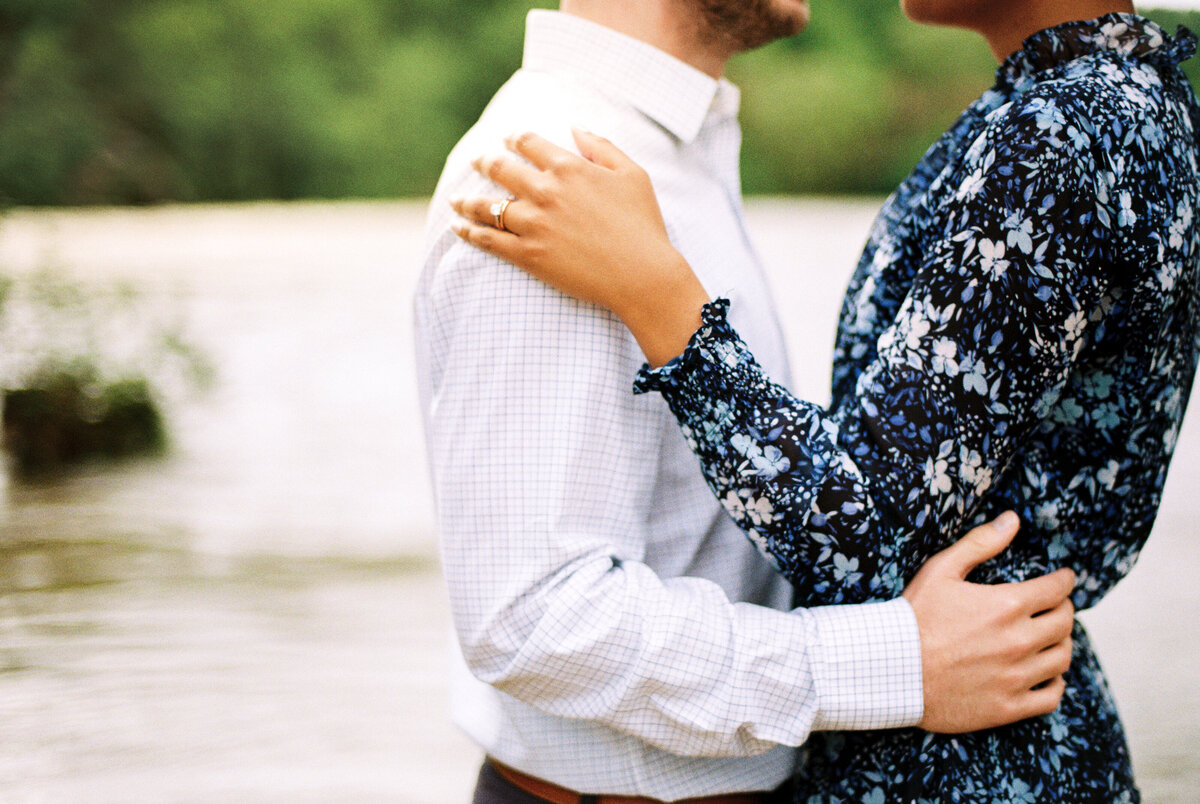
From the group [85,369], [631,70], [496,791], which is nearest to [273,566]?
[85,369]

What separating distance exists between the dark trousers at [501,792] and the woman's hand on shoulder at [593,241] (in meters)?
0.44

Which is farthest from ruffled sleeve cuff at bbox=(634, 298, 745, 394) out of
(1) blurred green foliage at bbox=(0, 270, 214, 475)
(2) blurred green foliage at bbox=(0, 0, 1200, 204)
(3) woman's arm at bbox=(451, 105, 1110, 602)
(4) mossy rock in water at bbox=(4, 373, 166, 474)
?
(4) mossy rock in water at bbox=(4, 373, 166, 474)

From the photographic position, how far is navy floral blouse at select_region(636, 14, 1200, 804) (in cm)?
81

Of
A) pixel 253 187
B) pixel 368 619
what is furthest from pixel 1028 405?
pixel 253 187

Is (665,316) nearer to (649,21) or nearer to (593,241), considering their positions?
(593,241)

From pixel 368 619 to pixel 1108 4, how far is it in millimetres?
3428

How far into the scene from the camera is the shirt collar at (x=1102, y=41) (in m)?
0.92

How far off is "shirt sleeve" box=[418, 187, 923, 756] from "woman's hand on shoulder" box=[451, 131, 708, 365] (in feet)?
0.09

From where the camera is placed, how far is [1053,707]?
0.90m

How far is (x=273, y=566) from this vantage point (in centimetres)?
441

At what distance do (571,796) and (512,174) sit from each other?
54 cm

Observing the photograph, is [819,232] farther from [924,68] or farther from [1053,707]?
[1053,707]

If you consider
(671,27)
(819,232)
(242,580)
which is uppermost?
(671,27)

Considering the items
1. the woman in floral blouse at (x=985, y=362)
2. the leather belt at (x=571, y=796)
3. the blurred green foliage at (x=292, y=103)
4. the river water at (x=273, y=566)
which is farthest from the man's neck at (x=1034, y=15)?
the blurred green foliage at (x=292, y=103)
